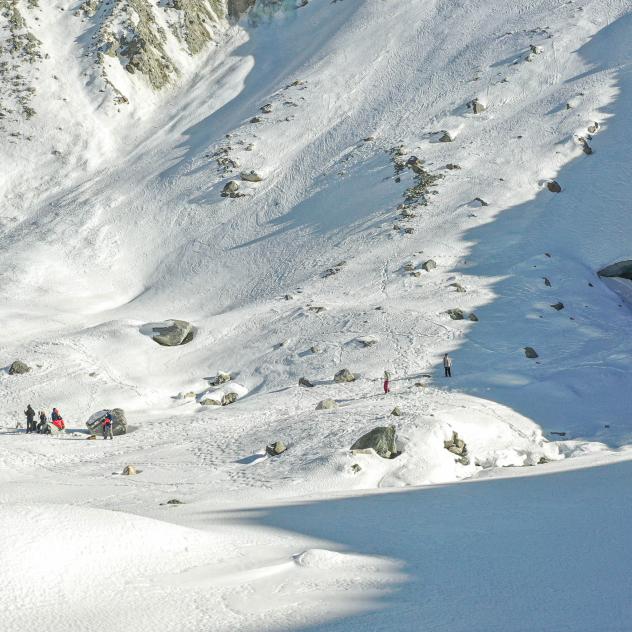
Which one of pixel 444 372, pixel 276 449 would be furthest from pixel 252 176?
pixel 276 449

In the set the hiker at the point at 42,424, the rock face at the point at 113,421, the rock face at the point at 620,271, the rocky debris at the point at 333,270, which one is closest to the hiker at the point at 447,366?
the rock face at the point at 620,271

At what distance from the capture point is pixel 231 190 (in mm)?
48812

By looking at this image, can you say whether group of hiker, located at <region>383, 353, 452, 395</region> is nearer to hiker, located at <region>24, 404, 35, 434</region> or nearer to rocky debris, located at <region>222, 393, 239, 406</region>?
rocky debris, located at <region>222, 393, 239, 406</region>

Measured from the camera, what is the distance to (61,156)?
192ft

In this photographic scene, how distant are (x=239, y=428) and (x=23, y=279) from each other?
2427cm

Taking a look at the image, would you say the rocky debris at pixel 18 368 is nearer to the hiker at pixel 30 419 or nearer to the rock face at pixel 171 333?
the hiker at pixel 30 419

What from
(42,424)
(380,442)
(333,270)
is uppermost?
(333,270)

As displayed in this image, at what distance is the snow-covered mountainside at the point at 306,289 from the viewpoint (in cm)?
1001

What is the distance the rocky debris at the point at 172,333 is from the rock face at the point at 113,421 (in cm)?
714

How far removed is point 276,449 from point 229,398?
7998 mm

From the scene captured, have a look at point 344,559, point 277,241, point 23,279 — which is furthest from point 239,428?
point 23,279

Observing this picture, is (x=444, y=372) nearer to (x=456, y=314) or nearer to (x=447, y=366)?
(x=447, y=366)

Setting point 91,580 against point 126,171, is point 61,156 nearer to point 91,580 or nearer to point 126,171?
point 126,171

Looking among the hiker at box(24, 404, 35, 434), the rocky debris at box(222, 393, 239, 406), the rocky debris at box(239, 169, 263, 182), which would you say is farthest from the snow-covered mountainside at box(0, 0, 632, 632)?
the rocky debris at box(239, 169, 263, 182)
